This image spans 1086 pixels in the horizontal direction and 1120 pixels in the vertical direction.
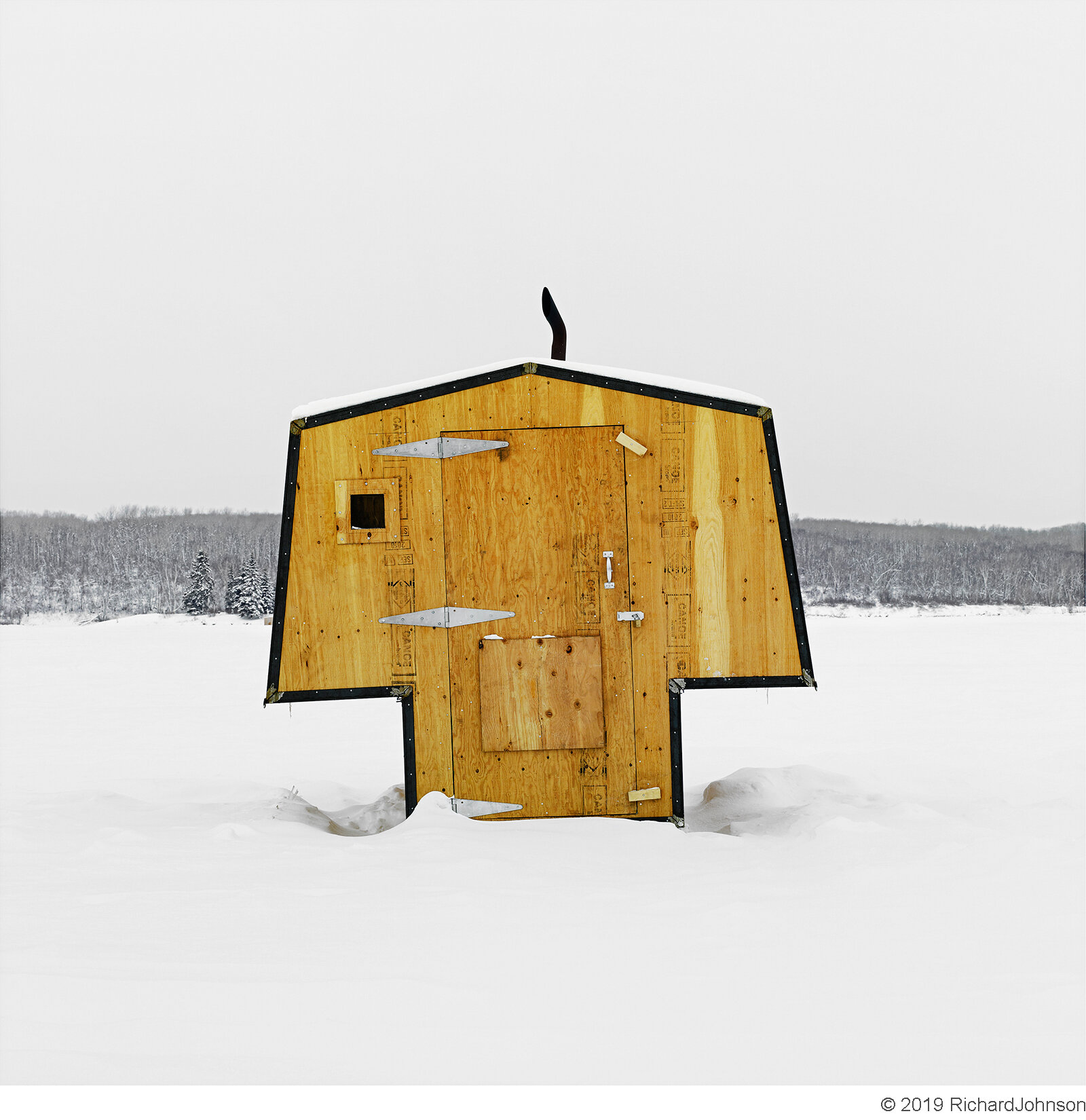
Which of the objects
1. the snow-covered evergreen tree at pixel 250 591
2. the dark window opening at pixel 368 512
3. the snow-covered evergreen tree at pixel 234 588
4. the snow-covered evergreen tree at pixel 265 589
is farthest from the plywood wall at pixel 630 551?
the snow-covered evergreen tree at pixel 234 588

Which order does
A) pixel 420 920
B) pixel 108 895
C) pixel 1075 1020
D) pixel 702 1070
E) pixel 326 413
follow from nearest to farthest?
pixel 702 1070
pixel 1075 1020
pixel 420 920
pixel 108 895
pixel 326 413

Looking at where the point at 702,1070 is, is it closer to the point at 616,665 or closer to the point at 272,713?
the point at 616,665

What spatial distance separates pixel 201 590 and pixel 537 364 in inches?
706

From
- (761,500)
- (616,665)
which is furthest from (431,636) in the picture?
(761,500)

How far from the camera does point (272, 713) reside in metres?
12.9

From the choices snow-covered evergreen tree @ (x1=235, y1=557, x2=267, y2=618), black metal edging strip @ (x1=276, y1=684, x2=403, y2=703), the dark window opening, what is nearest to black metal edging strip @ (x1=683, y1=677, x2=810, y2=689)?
black metal edging strip @ (x1=276, y1=684, x2=403, y2=703)

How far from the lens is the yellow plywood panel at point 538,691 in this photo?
17.8 feet

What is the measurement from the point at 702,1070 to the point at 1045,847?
284cm

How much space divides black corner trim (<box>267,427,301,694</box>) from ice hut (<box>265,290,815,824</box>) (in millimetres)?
14

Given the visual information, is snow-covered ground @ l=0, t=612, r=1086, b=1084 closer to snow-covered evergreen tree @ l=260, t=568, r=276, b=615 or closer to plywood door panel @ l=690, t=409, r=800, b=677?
plywood door panel @ l=690, t=409, r=800, b=677

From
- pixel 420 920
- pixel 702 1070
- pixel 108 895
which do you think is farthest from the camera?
pixel 108 895

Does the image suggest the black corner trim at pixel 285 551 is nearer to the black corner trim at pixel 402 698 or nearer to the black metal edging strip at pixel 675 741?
the black corner trim at pixel 402 698

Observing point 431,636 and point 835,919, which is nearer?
point 835,919

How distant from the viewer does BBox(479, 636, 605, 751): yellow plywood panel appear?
542 cm
